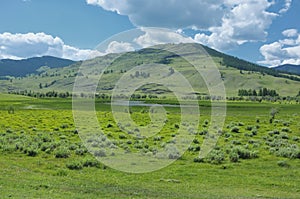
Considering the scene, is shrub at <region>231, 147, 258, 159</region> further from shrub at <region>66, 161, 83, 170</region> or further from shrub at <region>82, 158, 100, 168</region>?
shrub at <region>66, 161, 83, 170</region>

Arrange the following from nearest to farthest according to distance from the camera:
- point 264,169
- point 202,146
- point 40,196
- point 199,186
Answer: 1. point 40,196
2. point 199,186
3. point 264,169
4. point 202,146

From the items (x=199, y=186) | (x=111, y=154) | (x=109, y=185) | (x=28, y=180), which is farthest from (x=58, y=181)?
(x=111, y=154)

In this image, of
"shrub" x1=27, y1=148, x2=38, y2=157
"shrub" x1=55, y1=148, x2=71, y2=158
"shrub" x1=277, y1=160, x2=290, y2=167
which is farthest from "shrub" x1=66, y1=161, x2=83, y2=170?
"shrub" x1=277, y1=160, x2=290, y2=167

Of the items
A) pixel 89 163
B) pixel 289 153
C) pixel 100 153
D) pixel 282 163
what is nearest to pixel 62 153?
pixel 100 153

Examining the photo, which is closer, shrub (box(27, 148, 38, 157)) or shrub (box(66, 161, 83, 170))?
shrub (box(66, 161, 83, 170))

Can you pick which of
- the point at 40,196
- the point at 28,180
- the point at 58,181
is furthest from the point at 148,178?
the point at 40,196

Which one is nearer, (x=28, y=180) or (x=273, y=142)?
(x=28, y=180)

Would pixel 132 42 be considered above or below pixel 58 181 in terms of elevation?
above

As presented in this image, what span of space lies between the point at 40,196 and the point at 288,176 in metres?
18.5

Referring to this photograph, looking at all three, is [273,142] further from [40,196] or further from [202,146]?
[40,196]

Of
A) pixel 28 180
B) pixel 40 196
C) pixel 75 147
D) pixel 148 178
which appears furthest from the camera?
pixel 75 147

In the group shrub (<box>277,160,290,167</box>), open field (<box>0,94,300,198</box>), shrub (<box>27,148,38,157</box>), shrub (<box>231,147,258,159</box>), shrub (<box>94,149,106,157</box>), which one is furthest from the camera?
shrub (<box>231,147,258,159</box>)

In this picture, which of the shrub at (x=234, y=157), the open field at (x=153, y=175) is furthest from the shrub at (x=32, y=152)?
the shrub at (x=234, y=157)

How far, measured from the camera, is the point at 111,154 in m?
33.9
